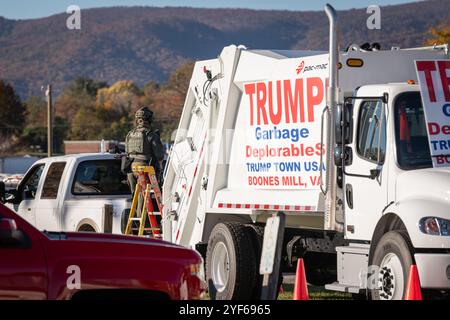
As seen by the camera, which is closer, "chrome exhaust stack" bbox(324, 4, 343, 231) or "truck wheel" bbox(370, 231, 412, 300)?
"truck wheel" bbox(370, 231, 412, 300)

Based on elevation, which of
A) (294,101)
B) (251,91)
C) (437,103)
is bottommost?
A: (437,103)

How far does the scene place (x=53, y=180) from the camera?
1677cm

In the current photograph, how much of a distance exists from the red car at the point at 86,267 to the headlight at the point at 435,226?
250 centimetres

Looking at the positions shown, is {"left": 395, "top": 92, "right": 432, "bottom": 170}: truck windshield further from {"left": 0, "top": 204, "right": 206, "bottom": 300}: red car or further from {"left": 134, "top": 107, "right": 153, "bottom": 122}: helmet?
{"left": 134, "top": 107, "right": 153, "bottom": 122}: helmet

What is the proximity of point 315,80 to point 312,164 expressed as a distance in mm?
920

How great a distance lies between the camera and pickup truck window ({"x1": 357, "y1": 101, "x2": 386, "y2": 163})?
35.9ft

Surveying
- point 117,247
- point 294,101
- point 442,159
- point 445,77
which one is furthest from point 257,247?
point 117,247

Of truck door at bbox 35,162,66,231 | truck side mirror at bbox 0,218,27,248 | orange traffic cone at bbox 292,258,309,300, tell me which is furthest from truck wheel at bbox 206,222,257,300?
truck side mirror at bbox 0,218,27,248

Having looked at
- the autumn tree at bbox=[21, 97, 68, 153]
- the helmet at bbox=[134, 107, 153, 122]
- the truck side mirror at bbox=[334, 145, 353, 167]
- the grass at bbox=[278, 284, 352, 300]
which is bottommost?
the grass at bbox=[278, 284, 352, 300]

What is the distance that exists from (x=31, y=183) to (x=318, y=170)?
718 centimetres

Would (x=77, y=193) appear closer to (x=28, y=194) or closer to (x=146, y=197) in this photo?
(x=28, y=194)

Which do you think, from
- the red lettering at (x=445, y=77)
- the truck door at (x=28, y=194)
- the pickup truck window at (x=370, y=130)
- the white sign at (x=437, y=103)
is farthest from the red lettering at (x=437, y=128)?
the truck door at (x=28, y=194)

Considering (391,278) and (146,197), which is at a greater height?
(146,197)
